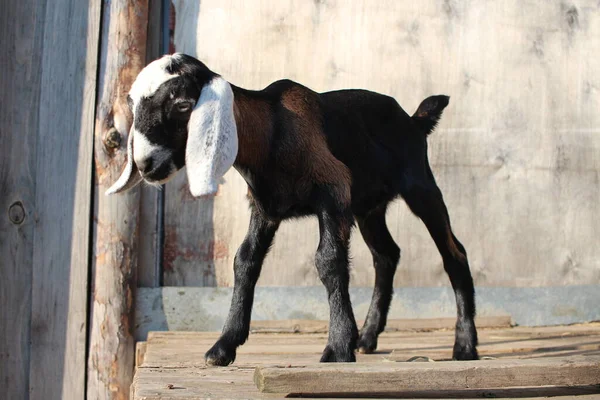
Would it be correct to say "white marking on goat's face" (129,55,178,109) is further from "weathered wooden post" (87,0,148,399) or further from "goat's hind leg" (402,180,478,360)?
"weathered wooden post" (87,0,148,399)

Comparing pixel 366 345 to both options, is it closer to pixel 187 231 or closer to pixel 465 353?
pixel 465 353

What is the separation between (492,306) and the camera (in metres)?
5.31

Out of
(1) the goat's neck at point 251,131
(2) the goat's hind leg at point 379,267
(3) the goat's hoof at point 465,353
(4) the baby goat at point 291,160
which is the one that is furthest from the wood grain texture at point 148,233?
(3) the goat's hoof at point 465,353

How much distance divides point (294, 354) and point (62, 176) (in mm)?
1845

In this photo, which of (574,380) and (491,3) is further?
(491,3)

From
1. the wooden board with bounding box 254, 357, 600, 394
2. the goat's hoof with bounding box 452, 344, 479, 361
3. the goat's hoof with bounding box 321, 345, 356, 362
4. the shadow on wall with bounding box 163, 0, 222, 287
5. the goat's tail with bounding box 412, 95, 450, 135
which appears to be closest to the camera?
the wooden board with bounding box 254, 357, 600, 394

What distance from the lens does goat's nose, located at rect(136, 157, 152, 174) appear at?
→ 3.07 metres

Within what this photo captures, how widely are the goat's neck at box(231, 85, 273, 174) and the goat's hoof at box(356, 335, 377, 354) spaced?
4.21 ft

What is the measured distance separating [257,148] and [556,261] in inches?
112

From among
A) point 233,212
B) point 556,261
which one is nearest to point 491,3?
point 556,261

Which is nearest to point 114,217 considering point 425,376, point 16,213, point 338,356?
point 16,213

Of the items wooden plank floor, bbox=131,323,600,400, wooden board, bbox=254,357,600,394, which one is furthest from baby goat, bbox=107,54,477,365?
wooden board, bbox=254,357,600,394

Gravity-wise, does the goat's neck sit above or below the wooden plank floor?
above

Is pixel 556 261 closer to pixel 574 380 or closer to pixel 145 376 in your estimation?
pixel 574 380
